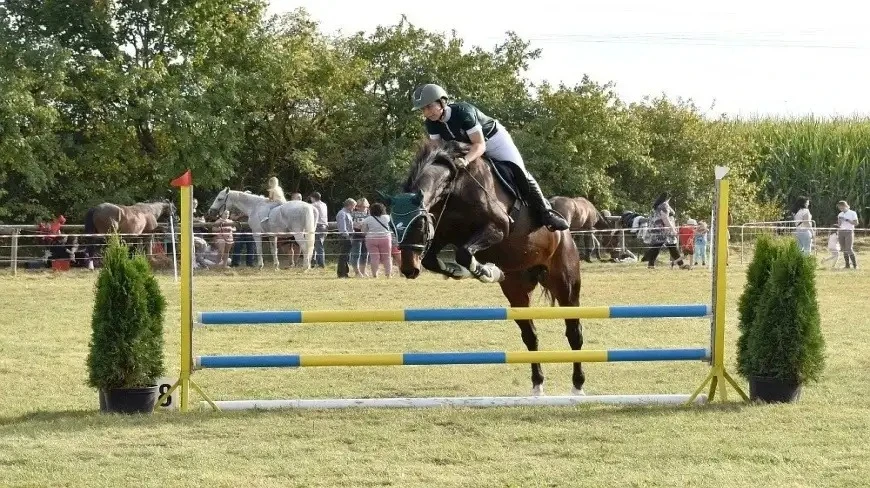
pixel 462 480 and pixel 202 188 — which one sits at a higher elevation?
pixel 202 188

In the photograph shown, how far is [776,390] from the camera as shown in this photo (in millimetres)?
6977

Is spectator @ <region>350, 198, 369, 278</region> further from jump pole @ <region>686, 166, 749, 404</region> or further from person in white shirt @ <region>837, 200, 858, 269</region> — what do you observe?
jump pole @ <region>686, 166, 749, 404</region>

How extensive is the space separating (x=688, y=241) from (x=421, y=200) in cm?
1544

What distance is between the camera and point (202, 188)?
27406 mm

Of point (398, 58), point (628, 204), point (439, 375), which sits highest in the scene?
point (398, 58)

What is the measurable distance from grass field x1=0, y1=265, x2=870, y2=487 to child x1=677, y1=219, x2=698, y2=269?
32.2ft

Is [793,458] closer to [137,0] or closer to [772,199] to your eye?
[137,0]

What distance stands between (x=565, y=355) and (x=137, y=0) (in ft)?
70.6

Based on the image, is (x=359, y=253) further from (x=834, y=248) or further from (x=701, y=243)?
(x=834, y=248)

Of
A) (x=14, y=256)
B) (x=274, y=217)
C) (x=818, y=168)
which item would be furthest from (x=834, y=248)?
(x=14, y=256)

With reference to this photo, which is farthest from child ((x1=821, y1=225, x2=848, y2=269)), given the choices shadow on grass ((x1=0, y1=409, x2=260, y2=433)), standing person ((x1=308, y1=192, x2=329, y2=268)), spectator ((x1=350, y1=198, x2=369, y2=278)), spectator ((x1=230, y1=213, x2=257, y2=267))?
shadow on grass ((x1=0, y1=409, x2=260, y2=433))

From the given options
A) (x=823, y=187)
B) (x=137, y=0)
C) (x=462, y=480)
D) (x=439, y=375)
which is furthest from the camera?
(x=823, y=187)

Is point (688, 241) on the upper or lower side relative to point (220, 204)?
lower

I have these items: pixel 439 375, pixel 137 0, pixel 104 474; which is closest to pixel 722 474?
pixel 104 474
